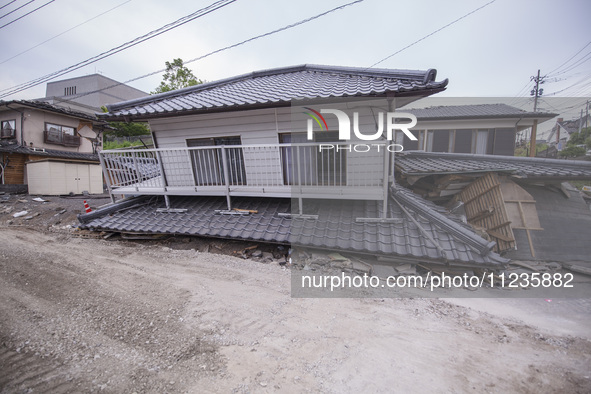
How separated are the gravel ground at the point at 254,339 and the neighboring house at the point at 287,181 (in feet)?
3.46

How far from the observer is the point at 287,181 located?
17.5 ft

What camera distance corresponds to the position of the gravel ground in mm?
1756

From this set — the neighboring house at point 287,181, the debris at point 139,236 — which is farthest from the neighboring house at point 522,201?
the debris at point 139,236

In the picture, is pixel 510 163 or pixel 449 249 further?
pixel 510 163

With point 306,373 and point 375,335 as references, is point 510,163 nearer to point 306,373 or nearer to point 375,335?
point 375,335

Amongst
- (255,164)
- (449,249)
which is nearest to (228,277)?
(255,164)

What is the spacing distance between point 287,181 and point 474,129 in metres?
13.0

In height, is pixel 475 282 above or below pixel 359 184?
below

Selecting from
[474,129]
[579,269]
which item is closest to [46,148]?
[579,269]

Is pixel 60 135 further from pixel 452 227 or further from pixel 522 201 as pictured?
pixel 522 201

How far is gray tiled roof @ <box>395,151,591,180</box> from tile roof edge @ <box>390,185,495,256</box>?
2.89 feet

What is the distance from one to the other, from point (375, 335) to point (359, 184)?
3.10 m

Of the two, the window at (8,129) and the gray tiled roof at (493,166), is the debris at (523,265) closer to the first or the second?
the gray tiled roof at (493,166)

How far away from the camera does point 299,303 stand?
283cm
